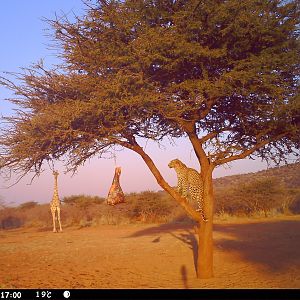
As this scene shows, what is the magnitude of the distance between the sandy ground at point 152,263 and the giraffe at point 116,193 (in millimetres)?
1932

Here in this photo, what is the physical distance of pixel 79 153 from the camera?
436 inches

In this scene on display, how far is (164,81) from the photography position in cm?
1093

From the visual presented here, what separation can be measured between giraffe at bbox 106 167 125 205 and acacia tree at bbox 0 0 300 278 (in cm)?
111

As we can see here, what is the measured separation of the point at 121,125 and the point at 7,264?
6400mm

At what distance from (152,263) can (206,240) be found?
305cm

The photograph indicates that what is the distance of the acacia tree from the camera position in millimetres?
9648

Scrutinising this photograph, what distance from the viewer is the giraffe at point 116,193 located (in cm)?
1169

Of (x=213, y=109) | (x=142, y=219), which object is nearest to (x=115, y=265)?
(x=213, y=109)
